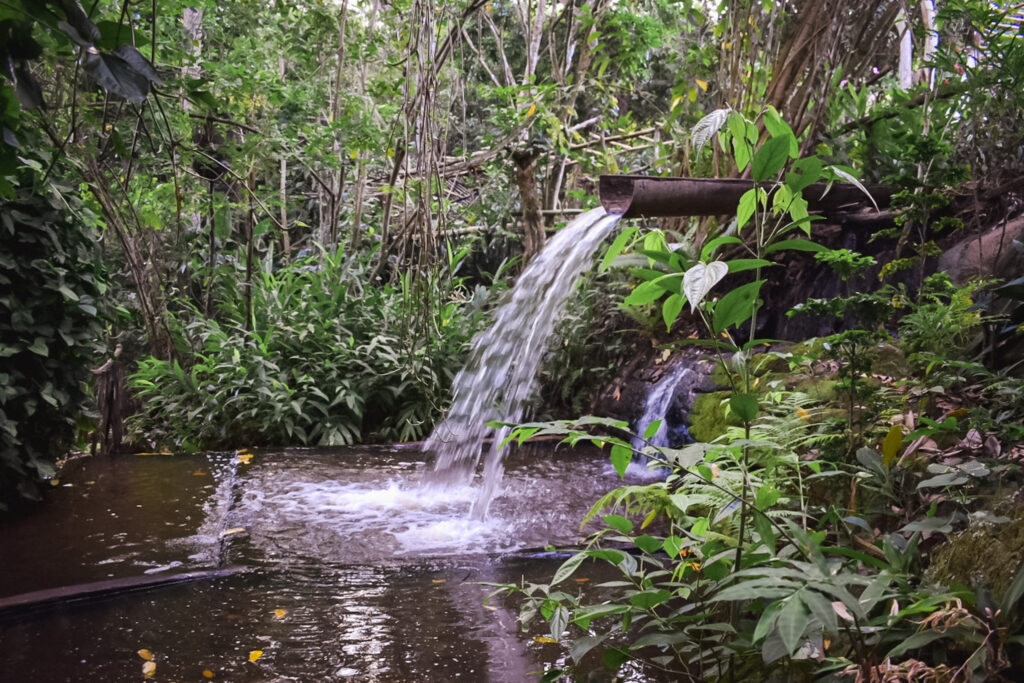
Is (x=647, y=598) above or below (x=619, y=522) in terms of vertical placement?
below

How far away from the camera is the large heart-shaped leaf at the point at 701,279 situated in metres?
1.27

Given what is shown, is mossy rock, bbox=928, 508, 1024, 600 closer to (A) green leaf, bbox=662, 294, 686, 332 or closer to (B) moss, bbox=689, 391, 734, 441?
(A) green leaf, bbox=662, 294, 686, 332

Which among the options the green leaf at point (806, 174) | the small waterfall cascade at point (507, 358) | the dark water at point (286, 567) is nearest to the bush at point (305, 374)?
the small waterfall cascade at point (507, 358)

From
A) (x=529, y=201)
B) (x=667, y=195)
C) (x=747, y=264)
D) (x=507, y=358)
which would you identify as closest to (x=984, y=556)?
(x=747, y=264)

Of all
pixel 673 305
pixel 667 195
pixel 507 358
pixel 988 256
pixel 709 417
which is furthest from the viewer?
pixel 507 358

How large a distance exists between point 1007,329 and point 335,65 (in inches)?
239

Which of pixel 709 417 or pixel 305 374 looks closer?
pixel 709 417

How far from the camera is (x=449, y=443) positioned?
436cm

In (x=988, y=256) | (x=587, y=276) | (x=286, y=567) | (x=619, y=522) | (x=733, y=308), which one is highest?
(x=587, y=276)

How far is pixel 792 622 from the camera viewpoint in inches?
42.5

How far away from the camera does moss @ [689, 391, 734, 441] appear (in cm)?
325

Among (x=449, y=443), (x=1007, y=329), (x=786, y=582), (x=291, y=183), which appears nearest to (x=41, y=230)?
(x=449, y=443)

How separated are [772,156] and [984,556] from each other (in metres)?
0.91

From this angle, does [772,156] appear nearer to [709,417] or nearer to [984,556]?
[984,556]
